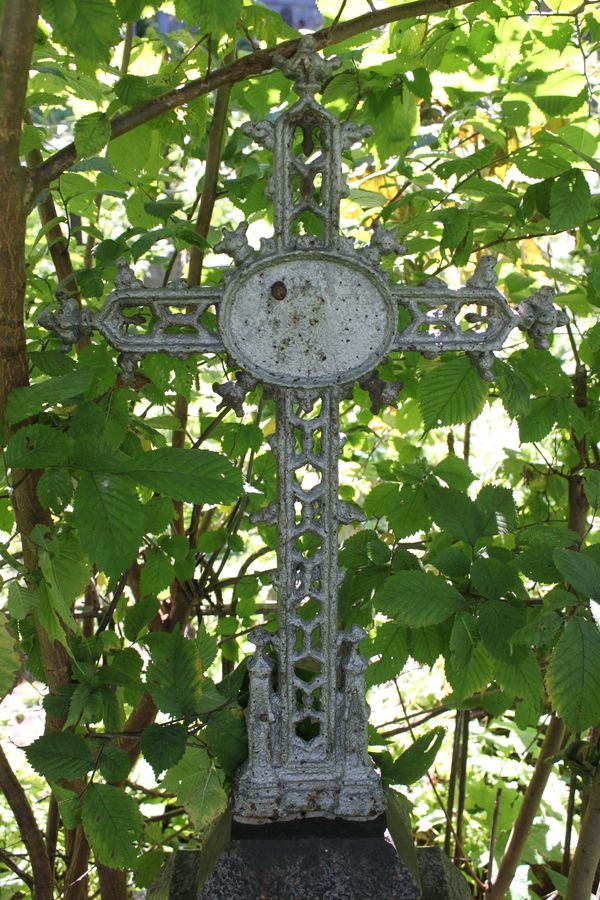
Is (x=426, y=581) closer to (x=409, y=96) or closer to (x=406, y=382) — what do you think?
(x=406, y=382)

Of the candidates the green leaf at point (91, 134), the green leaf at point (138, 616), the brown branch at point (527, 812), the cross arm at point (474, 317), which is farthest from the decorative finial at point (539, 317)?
the brown branch at point (527, 812)

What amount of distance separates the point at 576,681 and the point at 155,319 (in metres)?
0.85

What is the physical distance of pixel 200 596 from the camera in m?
2.24

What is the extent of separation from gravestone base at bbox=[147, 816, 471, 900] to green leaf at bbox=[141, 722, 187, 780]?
0.21 m

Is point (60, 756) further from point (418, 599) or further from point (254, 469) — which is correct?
point (254, 469)

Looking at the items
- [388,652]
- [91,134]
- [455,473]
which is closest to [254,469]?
[455,473]

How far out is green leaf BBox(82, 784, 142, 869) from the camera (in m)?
1.35

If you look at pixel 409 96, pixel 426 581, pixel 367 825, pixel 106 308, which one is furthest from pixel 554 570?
pixel 409 96

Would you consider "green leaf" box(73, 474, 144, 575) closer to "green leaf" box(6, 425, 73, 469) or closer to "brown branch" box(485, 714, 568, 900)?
"green leaf" box(6, 425, 73, 469)

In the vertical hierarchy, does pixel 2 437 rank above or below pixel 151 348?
below

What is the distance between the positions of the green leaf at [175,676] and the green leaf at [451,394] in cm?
56

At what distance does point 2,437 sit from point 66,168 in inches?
18.9

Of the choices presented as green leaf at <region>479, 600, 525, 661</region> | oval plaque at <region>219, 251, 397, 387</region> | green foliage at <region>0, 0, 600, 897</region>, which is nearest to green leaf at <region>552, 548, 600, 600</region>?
green foliage at <region>0, 0, 600, 897</region>

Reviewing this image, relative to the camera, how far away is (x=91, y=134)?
4.69 feet
